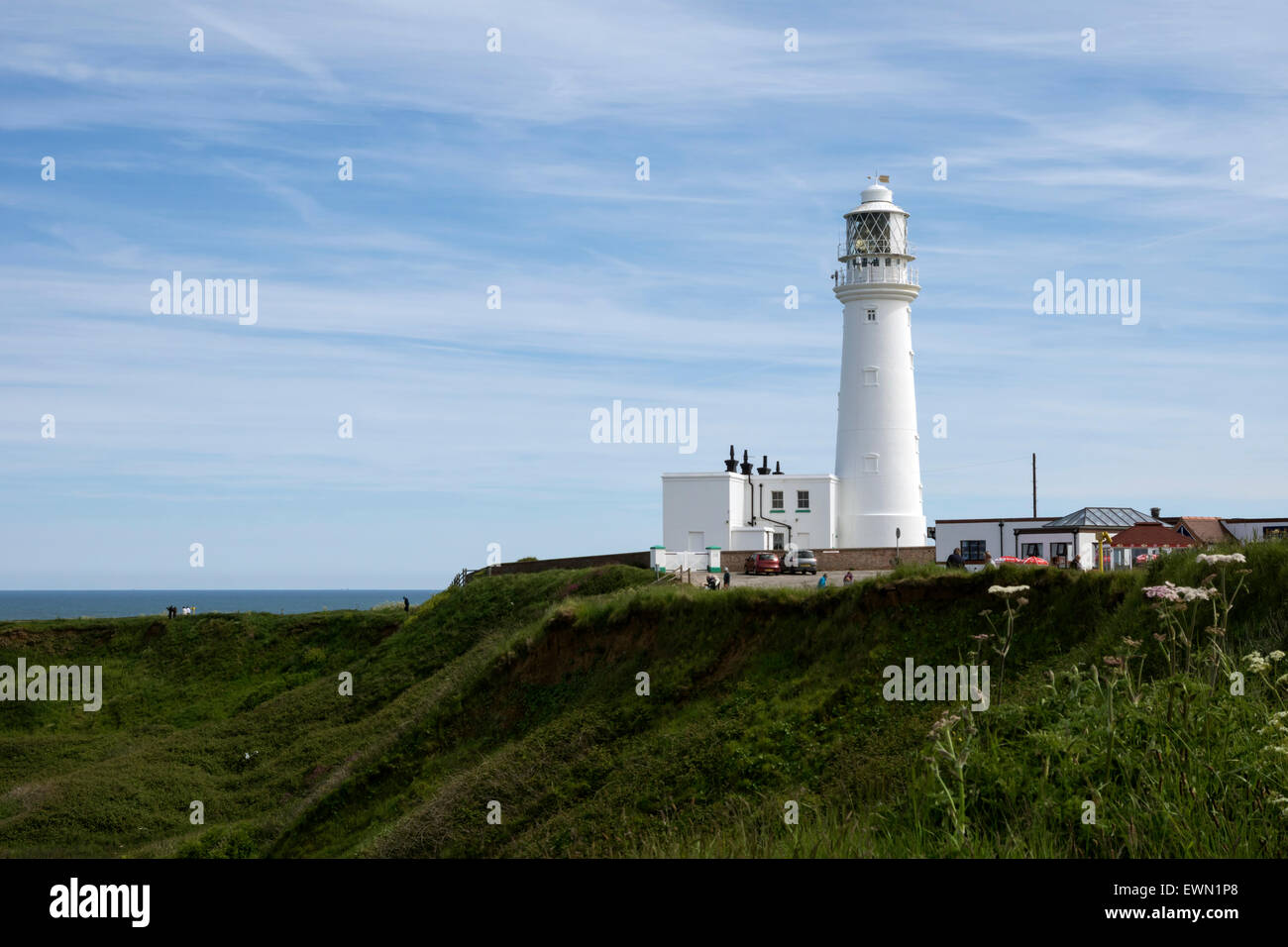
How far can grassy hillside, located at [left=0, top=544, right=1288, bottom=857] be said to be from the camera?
7.98 meters

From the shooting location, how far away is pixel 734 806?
18.6 metres

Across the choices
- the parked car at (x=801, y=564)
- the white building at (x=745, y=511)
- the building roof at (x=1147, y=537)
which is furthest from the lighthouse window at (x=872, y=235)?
the building roof at (x=1147, y=537)

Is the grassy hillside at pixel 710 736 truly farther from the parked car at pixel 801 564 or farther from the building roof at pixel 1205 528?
the building roof at pixel 1205 528

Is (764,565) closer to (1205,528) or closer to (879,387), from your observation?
(879,387)

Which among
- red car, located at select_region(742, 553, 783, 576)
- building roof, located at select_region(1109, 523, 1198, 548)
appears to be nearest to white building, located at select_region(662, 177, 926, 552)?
red car, located at select_region(742, 553, 783, 576)

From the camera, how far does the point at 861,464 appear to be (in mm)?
52594

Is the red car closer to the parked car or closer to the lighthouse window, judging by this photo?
the parked car

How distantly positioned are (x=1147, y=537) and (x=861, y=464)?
41.6 feet

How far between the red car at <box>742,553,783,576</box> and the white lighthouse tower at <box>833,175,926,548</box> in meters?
6.89
